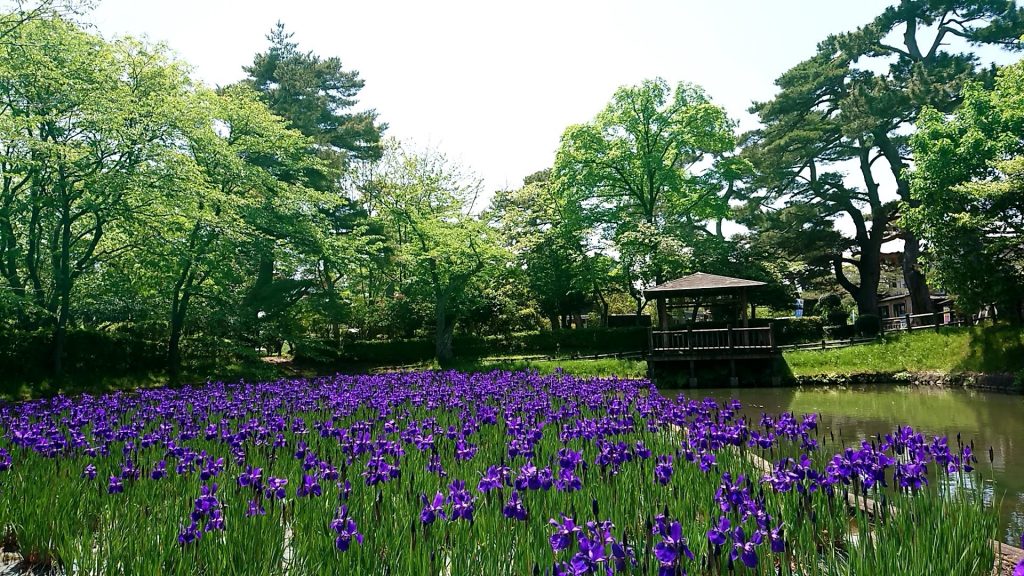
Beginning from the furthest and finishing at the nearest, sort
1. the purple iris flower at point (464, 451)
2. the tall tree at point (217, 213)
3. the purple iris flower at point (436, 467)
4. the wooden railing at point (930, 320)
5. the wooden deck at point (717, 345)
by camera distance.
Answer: the wooden railing at point (930, 320) < the wooden deck at point (717, 345) < the tall tree at point (217, 213) < the purple iris flower at point (464, 451) < the purple iris flower at point (436, 467)

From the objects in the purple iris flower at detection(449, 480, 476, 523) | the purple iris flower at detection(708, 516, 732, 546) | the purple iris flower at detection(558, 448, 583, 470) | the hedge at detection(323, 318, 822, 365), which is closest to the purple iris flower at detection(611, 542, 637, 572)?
the purple iris flower at detection(708, 516, 732, 546)

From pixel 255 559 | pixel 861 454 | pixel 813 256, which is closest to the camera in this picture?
pixel 255 559

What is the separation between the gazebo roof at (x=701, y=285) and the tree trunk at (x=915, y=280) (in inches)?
451

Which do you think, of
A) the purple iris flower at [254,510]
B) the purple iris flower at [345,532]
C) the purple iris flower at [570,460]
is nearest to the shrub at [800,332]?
the purple iris flower at [570,460]

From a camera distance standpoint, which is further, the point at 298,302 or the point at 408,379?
the point at 298,302

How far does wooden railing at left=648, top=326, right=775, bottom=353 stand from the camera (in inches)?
749

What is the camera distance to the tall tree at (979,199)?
16.2 meters

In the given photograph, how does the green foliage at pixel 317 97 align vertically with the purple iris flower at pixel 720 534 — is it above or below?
above

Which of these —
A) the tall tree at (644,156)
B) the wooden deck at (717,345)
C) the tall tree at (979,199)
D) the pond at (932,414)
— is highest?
the tall tree at (644,156)

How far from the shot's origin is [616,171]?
93.4 feet

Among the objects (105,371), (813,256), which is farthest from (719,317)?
(105,371)

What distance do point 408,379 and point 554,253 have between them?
17036 mm

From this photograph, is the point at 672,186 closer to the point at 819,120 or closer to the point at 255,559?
the point at 819,120

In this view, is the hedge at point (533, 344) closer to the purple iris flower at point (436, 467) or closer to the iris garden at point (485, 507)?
the iris garden at point (485, 507)
